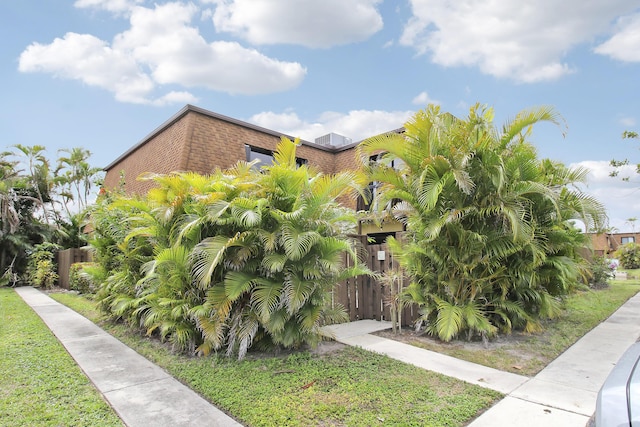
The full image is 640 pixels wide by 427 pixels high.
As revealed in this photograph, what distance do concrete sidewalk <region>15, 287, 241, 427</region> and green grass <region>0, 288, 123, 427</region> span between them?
0.36 feet

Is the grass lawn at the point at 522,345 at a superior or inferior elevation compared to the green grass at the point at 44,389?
inferior

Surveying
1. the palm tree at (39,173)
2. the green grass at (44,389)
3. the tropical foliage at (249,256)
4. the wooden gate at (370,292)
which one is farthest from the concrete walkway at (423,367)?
the palm tree at (39,173)

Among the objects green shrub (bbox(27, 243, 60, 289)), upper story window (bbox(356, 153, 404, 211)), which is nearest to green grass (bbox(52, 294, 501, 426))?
upper story window (bbox(356, 153, 404, 211))

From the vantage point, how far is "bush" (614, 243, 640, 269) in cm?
2355

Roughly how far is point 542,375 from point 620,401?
3.03 m

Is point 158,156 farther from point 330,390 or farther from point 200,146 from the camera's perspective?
point 330,390

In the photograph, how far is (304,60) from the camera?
31.5 feet

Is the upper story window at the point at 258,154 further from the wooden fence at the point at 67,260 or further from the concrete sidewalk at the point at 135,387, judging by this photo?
the wooden fence at the point at 67,260

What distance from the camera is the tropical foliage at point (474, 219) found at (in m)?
5.34

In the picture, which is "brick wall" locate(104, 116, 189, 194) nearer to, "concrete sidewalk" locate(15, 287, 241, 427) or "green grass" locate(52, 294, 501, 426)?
"concrete sidewalk" locate(15, 287, 241, 427)

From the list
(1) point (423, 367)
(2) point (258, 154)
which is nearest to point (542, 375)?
(1) point (423, 367)

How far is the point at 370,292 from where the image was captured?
23.4 ft

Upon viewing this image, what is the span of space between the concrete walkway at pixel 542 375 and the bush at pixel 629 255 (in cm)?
2227

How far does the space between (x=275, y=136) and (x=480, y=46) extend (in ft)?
24.1
